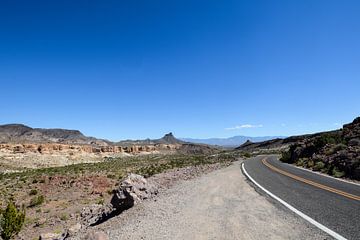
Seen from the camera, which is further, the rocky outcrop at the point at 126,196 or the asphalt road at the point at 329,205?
the rocky outcrop at the point at 126,196

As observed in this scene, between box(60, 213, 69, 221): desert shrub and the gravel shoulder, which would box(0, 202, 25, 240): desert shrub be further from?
the gravel shoulder

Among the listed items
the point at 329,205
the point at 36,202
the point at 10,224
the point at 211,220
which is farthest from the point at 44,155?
the point at 329,205

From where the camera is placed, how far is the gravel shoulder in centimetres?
799

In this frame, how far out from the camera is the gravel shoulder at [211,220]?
7987mm

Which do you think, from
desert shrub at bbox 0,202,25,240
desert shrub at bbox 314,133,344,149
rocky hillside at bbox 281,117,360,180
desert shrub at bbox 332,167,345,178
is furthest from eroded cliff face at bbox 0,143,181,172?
desert shrub at bbox 332,167,345,178

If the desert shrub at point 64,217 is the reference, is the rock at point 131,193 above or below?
above

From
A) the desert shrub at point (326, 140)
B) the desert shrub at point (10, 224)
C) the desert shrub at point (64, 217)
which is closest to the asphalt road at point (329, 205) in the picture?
the desert shrub at point (64, 217)

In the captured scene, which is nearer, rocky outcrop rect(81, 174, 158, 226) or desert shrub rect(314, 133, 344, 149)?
rocky outcrop rect(81, 174, 158, 226)

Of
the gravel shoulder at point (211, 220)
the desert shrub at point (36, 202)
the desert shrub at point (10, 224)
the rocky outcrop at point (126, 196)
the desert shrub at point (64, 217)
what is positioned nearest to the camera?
the gravel shoulder at point (211, 220)

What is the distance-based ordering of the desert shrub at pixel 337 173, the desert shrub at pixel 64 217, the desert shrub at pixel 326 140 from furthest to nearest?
the desert shrub at pixel 326 140, the desert shrub at pixel 337 173, the desert shrub at pixel 64 217

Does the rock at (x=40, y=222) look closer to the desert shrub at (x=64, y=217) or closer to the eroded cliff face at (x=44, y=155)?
the desert shrub at (x=64, y=217)

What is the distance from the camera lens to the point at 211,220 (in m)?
9.45

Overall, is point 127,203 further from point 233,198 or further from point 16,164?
point 16,164

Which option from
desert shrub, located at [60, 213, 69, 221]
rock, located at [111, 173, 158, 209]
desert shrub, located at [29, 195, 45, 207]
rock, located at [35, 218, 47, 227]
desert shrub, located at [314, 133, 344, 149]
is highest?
desert shrub, located at [314, 133, 344, 149]
